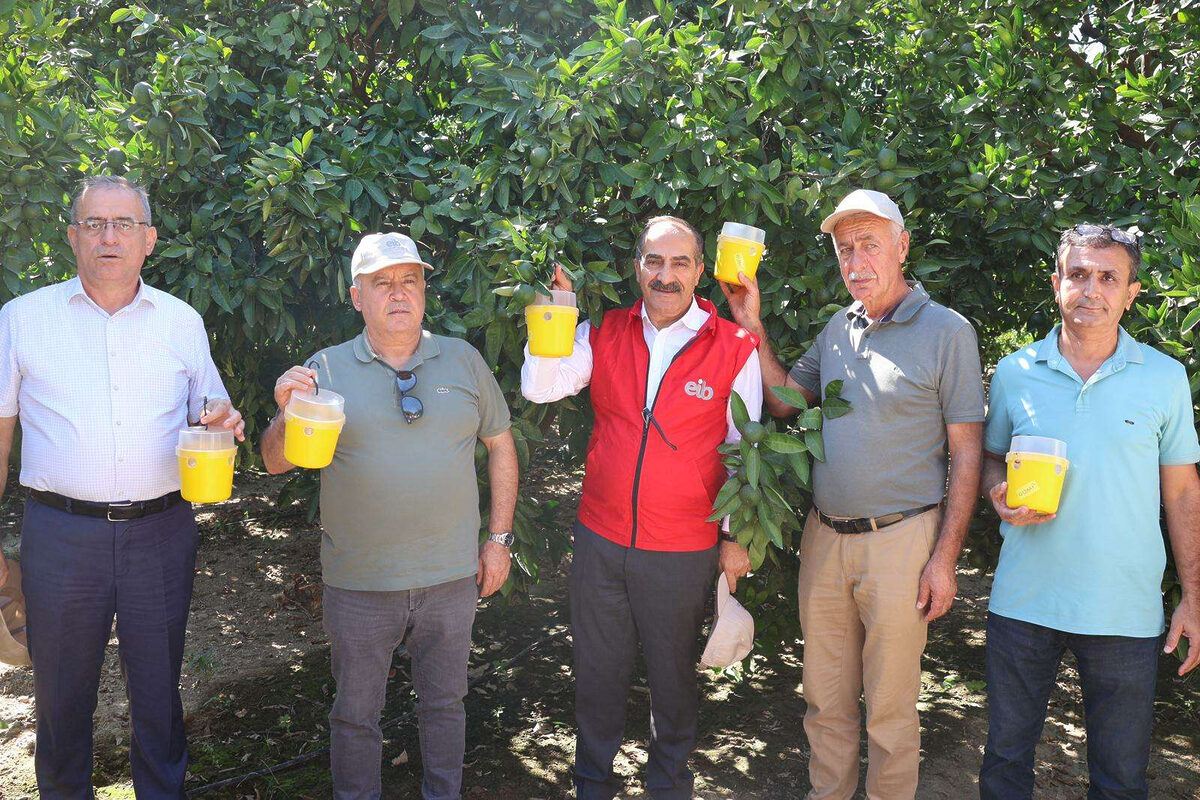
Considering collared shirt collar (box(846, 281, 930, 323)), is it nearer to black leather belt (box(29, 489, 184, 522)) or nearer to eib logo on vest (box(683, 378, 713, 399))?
eib logo on vest (box(683, 378, 713, 399))

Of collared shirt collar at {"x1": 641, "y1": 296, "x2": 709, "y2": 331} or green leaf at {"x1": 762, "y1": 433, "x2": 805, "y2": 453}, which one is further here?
collared shirt collar at {"x1": 641, "y1": 296, "x2": 709, "y2": 331}

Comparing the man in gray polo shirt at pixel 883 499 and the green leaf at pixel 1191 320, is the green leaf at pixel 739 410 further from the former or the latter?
the green leaf at pixel 1191 320

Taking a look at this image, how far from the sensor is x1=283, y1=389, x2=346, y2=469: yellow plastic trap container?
279 cm

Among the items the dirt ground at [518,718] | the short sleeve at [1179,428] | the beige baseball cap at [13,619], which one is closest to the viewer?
the short sleeve at [1179,428]

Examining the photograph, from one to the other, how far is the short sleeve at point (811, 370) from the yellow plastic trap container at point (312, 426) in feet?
5.18

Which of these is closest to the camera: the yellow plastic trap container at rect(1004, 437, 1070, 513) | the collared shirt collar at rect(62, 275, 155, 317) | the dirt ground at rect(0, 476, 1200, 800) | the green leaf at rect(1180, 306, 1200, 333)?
the yellow plastic trap container at rect(1004, 437, 1070, 513)

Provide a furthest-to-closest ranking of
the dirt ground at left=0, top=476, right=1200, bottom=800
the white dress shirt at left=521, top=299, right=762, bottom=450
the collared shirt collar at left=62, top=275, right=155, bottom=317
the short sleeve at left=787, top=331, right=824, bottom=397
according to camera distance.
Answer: the dirt ground at left=0, top=476, right=1200, bottom=800 → the short sleeve at left=787, top=331, right=824, bottom=397 → the white dress shirt at left=521, top=299, right=762, bottom=450 → the collared shirt collar at left=62, top=275, right=155, bottom=317

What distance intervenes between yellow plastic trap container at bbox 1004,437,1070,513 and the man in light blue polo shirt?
0.19 ft

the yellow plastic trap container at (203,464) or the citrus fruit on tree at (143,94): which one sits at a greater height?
the citrus fruit on tree at (143,94)

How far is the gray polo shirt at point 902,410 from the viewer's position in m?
3.05

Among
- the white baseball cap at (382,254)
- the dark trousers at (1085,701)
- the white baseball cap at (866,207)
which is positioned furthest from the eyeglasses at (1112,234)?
the white baseball cap at (382,254)

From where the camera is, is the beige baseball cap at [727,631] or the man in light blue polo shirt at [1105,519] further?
the beige baseball cap at [727,631]

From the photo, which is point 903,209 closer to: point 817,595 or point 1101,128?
point 1101,128

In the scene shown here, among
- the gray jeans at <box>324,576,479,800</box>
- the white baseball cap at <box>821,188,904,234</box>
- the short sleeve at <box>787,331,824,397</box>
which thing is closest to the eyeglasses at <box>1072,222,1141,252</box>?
the white baseball cap at <box>821,188,904,234</box>
